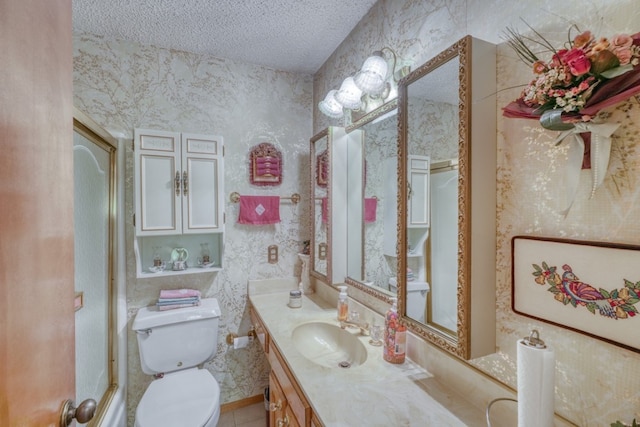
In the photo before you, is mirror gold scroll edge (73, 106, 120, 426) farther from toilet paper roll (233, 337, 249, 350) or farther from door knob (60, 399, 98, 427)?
door knob (60, 399, 98, 427)

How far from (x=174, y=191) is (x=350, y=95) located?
3.90 ft

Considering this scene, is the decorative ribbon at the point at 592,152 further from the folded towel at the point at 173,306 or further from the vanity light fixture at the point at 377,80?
the folded towel at the point at 173,306

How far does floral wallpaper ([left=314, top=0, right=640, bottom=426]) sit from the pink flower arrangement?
69 mm

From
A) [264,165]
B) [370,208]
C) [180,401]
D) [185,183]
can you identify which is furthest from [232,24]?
Result: [180,401]

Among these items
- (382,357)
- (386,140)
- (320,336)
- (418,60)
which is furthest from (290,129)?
(382,357)

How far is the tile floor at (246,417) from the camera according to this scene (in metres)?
2.04

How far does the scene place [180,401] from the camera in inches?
61.2

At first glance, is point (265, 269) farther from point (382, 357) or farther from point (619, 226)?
point (619, 226)

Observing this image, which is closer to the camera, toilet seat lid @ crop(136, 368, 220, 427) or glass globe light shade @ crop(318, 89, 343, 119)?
toilet seat lid @ crop(136, 368, 220, 427)

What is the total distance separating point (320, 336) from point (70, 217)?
4.18 feet

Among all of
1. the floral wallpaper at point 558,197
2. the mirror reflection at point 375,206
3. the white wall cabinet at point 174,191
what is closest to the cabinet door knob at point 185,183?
the white wall cabinet at point 174,191

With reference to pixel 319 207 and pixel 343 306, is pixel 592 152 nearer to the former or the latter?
pixel 343 306

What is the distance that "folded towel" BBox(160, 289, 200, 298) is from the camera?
6.25ft

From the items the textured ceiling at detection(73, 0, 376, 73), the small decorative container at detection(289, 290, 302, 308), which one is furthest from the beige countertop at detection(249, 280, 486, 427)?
the textured ceiling at detection(73, 0, 376, 73)
